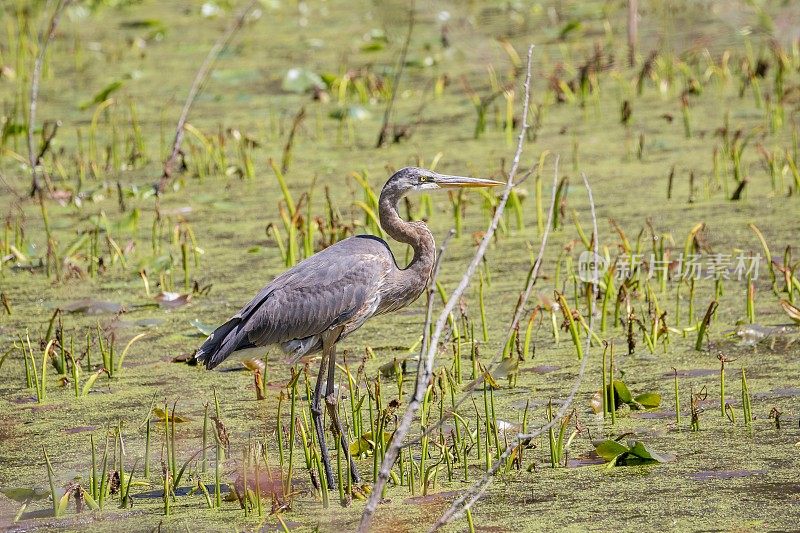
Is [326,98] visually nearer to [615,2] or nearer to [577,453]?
[615,2]

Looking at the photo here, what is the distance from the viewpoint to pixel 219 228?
695 cm

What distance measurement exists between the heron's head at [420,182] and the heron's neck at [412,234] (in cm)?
3

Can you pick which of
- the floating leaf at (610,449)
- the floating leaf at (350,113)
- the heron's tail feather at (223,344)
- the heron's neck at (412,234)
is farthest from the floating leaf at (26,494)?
the floating leaf at (350,113)

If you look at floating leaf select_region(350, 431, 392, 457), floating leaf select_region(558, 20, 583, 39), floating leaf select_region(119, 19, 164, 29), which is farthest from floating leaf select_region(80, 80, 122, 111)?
floating leaf select_region(350, 431, 392, 457)

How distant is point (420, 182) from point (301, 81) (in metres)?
5.23

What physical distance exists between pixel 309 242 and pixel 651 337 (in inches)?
73.4

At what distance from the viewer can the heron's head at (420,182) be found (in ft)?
14.4

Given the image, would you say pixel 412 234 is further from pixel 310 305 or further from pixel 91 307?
pixel 91 307

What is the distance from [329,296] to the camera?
167 inches

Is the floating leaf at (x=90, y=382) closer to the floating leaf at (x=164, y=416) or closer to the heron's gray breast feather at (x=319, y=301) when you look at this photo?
the floating leaf at (x=164, y=416)

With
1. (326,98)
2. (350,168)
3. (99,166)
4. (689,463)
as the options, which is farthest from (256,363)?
(326,98)

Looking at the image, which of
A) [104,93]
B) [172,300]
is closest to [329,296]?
[172,300]

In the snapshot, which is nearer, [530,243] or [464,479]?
[464,479]

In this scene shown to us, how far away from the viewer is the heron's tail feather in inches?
166
